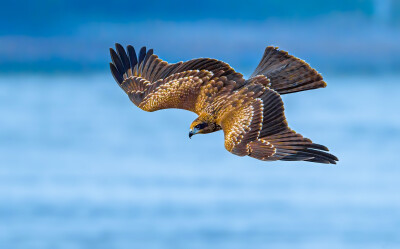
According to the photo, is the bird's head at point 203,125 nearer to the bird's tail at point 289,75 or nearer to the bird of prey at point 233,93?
the bird of prey at point 233,93

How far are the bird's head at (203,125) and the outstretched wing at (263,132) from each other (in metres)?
0.29

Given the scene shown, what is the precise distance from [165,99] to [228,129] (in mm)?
1549

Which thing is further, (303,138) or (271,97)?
(271,97)

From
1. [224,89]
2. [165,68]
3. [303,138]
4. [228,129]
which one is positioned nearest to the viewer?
[303,138]

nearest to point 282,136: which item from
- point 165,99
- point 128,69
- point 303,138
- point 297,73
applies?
point 303,138

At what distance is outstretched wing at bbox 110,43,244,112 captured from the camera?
1065 centimetres

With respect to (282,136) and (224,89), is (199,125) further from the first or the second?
(282,136)

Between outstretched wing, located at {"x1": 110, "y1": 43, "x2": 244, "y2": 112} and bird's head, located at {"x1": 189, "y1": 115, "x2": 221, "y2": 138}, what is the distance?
53 centimetres

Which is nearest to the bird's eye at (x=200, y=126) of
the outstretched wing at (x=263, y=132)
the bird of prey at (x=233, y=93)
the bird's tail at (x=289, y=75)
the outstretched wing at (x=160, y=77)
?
the bird of prey at (x=233, y=93)

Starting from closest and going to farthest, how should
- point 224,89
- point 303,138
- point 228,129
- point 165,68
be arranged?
point 303,138
point 228,129
point 224,89
point 165,68

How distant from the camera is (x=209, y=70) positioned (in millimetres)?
10664

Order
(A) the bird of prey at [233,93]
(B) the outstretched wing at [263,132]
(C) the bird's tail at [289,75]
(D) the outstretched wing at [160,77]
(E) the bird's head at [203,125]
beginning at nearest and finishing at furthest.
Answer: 1. (B) the outstretched wing at [263,132]
2. (A) the bird of prey at [233,93]
3. (C) the bird's tail at [289,75]
4. (E) the bird's head at [203,125]
5. (D) the outstretched wing at [160,77]

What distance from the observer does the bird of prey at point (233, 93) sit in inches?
360

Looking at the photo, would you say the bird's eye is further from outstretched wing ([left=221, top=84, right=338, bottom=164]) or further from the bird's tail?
the bird's tail
